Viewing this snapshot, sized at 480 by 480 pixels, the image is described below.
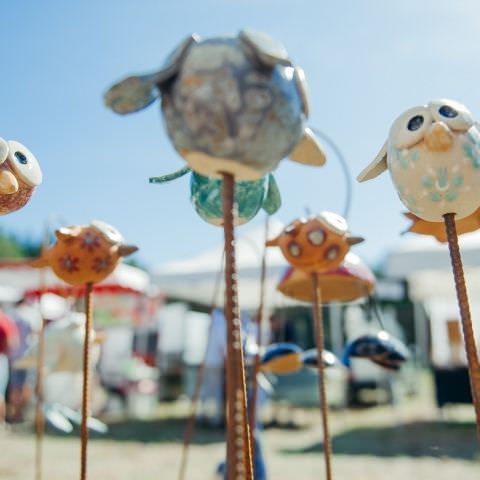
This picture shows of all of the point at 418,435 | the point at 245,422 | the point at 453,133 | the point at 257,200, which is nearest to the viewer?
the point at 245,422

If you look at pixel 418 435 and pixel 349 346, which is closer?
pixel 349 346

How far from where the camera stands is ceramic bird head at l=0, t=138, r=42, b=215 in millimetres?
1689

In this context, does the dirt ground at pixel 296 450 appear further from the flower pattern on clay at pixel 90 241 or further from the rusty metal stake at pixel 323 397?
the flower pattern on clay at pixel 90 241

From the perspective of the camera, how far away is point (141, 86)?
113 centimetres

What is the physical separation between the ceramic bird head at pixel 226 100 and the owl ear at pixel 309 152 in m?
0.31

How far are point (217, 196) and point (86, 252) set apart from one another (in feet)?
2.08

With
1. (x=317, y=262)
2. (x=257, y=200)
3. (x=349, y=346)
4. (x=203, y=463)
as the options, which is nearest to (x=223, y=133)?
(x=257, y=200)

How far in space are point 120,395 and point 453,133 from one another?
695 cm

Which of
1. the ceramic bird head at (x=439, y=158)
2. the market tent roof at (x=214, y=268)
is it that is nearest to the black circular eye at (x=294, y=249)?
the ceramic bird head at (x=439, y=158)

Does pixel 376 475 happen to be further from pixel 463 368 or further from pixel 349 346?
pixel 463 368

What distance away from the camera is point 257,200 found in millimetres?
1604

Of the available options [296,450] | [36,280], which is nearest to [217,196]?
[296,450]

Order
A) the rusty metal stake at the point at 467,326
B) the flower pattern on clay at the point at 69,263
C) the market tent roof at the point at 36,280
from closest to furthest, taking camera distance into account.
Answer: the rusty metal stake at the point at 467,326
the flower pattern on clay at the point at 69,263
the market tent roof at the point at 36,280

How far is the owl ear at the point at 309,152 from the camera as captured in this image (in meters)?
1.47
